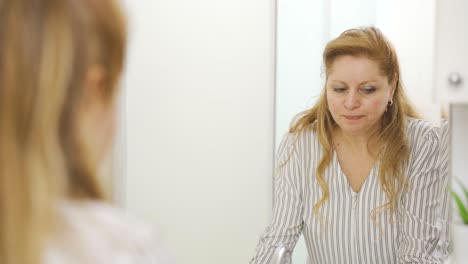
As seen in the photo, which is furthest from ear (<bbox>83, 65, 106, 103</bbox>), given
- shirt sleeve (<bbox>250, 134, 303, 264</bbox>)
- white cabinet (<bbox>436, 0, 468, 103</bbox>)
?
shirt sleeve (<bbox>250, 134, 303, 264</bbox>)

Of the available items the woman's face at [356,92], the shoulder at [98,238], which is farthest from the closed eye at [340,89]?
the shoulder at [98,238]

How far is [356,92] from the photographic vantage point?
1.30 metres

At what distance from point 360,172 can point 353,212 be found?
9 cm

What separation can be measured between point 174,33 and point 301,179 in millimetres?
638

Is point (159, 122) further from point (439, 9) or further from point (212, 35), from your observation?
point (439, 9)

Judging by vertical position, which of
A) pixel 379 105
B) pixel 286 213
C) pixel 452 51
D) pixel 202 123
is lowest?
pixel 286 213

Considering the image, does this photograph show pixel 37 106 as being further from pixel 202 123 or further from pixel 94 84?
pixel 202 123

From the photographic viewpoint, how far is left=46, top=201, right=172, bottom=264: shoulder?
0.45 meters

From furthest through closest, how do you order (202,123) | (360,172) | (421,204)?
(202,123) < (360,172) < (421,204)

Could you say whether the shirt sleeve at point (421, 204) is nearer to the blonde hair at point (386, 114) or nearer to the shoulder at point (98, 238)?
the blonde hair at point (386, 114)

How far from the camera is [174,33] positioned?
1.78 meters

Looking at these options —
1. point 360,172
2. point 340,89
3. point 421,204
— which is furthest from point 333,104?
point 421,204

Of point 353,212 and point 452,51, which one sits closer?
point 452,51

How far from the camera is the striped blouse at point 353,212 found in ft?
4.13
